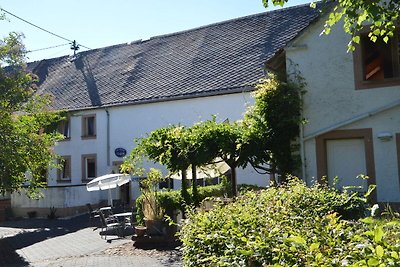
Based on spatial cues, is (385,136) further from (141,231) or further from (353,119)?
(141,231)

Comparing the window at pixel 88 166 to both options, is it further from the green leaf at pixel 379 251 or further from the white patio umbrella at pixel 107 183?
the green leaf at pixel 379 251

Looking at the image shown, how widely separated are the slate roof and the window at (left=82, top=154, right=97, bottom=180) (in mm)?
2672

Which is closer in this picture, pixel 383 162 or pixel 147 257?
pixel 147 257

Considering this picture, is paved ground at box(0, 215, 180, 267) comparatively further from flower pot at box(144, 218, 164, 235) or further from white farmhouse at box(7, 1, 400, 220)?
white farmhouse at box(7, 1, 400, 220)

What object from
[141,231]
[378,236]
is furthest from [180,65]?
[378,236]

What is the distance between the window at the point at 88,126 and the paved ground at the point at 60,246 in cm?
607

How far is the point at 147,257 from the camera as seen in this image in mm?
11555

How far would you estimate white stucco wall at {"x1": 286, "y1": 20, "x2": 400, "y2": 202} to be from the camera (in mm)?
13242

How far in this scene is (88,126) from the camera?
26.5 m

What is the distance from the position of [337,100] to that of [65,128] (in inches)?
690

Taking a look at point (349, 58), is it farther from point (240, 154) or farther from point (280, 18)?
point (280, 18)

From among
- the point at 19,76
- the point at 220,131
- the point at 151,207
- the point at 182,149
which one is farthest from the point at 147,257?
the point at 19,76

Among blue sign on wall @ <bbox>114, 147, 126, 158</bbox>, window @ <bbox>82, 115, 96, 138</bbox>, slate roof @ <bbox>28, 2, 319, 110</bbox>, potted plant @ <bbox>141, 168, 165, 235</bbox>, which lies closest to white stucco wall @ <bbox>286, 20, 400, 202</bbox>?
potted plant @ <bbox>141, 168, 165, 235</bbox>

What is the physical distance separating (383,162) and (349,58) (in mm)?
3000
